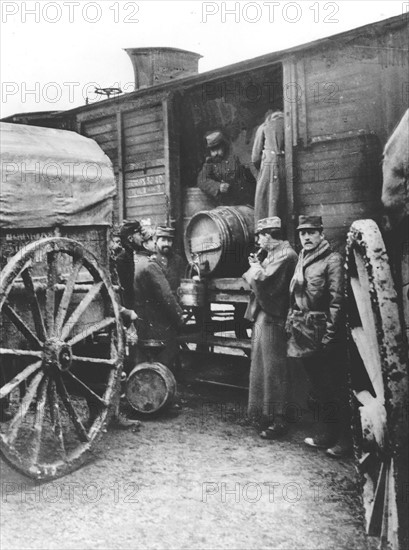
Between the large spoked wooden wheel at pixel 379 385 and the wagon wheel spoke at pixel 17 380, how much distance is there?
2196mm

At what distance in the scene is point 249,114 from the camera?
8.74m

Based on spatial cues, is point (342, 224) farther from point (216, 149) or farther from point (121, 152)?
point (121, 152)

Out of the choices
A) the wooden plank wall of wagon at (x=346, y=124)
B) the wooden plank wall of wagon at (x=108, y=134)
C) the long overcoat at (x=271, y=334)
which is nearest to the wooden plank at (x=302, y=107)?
the wooden plank wall of wagon at (x=346, y=124)

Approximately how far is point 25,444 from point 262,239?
121 inches

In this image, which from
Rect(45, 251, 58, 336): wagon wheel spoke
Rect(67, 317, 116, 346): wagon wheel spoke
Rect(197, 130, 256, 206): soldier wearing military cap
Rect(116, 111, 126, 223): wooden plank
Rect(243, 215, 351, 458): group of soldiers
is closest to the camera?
Rect(45, 251, 58, 336): wagon wheel spoke

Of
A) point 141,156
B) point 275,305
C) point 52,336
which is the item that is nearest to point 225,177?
point 141,156

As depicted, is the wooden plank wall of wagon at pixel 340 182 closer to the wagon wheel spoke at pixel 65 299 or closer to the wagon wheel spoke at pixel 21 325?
the wagon wheel spoke at pixel 65 299

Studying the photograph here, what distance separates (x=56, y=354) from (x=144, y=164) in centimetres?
518

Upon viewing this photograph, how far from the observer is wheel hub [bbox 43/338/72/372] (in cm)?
411

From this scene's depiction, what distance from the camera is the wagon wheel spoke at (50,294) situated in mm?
4211

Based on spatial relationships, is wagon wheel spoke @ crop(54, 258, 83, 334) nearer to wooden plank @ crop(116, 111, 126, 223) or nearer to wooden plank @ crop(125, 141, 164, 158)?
wooden plank @ crop(125, 141, 164, 158)

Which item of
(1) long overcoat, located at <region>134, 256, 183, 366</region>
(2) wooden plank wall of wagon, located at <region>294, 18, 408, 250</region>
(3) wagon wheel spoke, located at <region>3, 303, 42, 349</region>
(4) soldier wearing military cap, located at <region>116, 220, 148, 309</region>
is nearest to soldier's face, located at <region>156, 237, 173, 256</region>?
(4) soldier wearing military cap, located at <region>116, 220, 148, 309</region>

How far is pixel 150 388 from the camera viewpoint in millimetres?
6090

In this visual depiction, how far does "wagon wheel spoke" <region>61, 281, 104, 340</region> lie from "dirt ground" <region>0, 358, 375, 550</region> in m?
1.20
